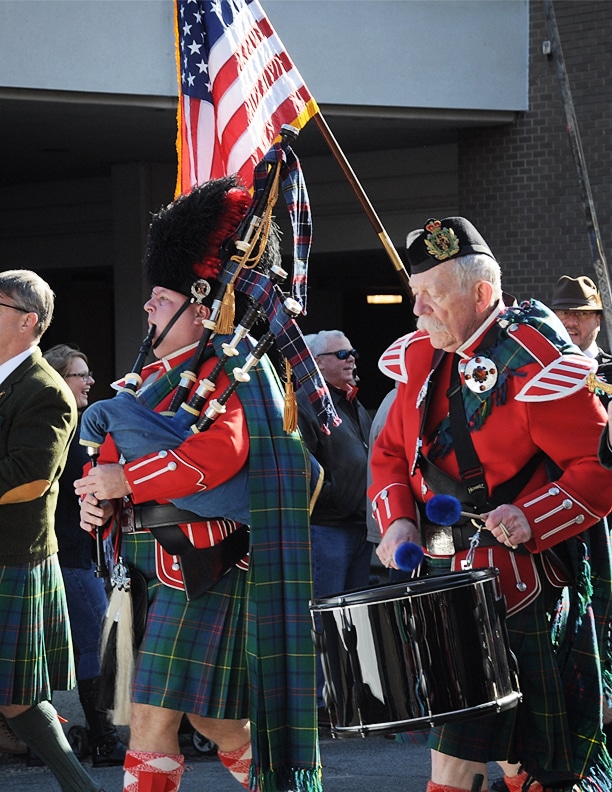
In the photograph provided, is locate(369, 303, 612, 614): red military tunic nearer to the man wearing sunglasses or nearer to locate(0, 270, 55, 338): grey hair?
locate(0, 270, 55, 338): grey hair

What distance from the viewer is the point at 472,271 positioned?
3.46 metres

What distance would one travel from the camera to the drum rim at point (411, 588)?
300 cm

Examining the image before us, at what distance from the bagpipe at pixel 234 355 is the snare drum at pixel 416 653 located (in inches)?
38.6

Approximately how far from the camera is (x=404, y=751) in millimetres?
6059

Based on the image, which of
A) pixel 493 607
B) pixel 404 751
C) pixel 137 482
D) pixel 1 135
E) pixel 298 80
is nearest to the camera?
pixel 493 607

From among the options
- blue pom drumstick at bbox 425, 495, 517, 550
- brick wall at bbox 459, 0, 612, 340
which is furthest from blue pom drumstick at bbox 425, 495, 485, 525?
brick wall at bbox 459, 0, 612, 340

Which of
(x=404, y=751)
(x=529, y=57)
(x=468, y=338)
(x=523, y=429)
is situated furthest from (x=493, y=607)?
(x=529, y=57)

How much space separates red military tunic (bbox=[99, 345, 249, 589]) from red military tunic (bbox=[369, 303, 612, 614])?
59 cm

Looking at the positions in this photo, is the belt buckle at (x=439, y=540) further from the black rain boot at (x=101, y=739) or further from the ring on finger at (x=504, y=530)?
the black rain boot at (x=101, y=739)

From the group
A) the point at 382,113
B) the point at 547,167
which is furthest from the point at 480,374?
the point at 547,167

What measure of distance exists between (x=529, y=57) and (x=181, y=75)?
282 inches

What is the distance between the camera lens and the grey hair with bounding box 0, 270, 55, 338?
4.65 metres

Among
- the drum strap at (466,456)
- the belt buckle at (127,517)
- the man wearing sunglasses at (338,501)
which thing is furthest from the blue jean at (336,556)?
the drum strap at (466,456)

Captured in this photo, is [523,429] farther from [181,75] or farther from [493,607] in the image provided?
[181,75]
